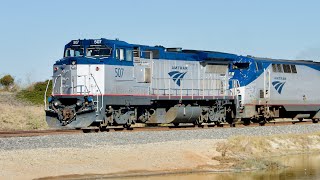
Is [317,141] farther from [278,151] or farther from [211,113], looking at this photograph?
[211,113]

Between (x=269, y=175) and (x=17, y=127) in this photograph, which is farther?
(x=17, y=127)

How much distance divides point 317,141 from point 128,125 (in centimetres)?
798

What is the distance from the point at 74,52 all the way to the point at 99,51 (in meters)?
1.25

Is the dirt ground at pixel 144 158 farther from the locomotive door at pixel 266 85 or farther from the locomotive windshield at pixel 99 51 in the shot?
the locomotive door at pixel 266 85

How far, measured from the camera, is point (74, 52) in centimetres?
2484

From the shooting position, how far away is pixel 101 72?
2381 centimetres

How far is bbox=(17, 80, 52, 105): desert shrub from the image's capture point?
45406 mm

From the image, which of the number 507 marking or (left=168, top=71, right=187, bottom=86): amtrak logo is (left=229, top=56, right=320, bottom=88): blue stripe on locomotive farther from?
the number 507 marking

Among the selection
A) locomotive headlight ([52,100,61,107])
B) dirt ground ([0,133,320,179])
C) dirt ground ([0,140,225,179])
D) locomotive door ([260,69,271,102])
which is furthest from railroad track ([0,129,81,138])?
locomotive door ([260,69,271,102])

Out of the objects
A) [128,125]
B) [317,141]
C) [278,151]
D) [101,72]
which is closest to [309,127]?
[317,141]

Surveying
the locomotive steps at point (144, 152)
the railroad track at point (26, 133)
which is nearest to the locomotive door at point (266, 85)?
the locomotive steps at point (144, 152)

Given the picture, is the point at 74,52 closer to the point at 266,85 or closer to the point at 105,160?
the point at 105,160

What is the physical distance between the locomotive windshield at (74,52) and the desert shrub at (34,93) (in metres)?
19.7

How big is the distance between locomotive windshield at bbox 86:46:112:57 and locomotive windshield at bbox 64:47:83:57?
1.42ft
